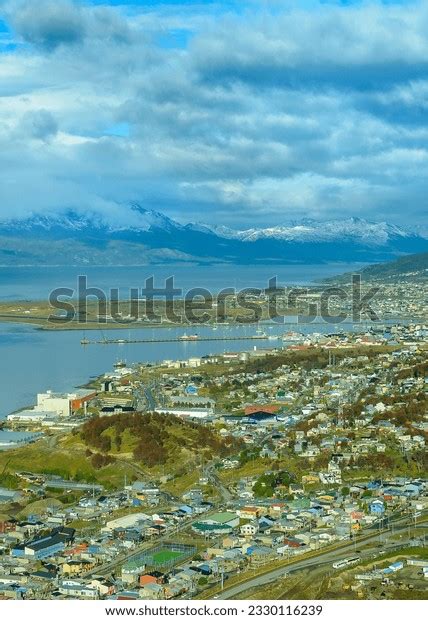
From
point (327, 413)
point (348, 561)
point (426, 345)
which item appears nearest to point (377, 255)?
point (426, 345)

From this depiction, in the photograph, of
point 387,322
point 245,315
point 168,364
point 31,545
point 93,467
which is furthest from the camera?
point 245,315

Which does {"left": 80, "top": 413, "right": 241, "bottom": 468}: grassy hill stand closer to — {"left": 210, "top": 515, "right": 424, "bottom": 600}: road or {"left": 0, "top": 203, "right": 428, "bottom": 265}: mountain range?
{"left": 210, "top": 515, "right": 424, "bottom": 600}: road

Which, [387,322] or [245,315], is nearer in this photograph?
[387,322]

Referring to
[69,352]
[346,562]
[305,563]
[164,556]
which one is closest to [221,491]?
[164,556]

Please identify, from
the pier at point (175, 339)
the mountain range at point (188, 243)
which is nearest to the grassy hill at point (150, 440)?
the pier at point (175, 339)

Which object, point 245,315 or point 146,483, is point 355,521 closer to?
point 146,483

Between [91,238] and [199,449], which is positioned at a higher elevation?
[91,238]
